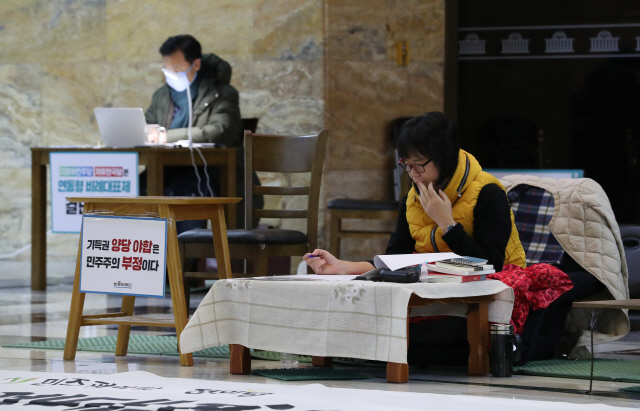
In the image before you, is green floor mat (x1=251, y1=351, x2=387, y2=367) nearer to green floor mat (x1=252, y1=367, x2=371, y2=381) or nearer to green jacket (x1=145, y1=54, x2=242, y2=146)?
green floor mat (x1=252, y1=367, x2=371, y2=381)

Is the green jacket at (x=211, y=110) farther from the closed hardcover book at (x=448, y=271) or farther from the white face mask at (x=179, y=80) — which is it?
the closed hardcover book at (x=448, y=271)

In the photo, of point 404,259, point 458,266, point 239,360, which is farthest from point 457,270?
point 239,360

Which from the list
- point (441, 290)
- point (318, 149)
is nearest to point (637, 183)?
point (318, 149)

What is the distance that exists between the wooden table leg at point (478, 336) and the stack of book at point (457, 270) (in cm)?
15

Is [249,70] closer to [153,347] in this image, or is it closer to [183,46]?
[183,46]

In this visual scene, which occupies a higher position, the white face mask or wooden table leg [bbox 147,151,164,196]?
the white face mask

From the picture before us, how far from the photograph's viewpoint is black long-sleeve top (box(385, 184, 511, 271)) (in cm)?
339

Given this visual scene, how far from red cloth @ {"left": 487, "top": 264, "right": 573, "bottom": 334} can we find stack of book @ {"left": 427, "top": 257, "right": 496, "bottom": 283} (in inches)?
9.5

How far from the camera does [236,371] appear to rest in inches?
132

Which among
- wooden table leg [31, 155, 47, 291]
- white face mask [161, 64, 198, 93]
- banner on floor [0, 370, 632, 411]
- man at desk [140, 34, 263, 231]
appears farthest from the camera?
white face mask [161, 64, 198, 93]

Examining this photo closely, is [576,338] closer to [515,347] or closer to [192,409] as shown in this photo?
[515,347]

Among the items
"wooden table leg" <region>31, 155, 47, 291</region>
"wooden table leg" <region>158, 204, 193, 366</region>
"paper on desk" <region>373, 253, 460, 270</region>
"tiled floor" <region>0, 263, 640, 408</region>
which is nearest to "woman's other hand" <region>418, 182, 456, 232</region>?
"paper on desk" <region>373, 253, 460, 270</region>

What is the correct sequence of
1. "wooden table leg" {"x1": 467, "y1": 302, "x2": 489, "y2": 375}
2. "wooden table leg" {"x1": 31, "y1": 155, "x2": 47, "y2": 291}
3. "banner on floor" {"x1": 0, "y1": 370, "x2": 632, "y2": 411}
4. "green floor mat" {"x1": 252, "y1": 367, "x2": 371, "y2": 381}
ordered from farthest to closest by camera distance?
"wooden table leg" {"x1": 31, "y1": 155, "x2": 47, "y2": 291} → "wooden table leg" {"x1": 467, "y1": 302, "x2": 489, "y2": 375} → "green floor mat" {"x1": 252, "y1": 367, "x2": 371, "y2": 381} → "banner on floor" {"x1": 0, "y1": 370, "x2": 632, "y2": 411}

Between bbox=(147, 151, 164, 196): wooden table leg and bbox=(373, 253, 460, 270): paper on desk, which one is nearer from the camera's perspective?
bbox=(373, 253, 460, 270): paper on desk
